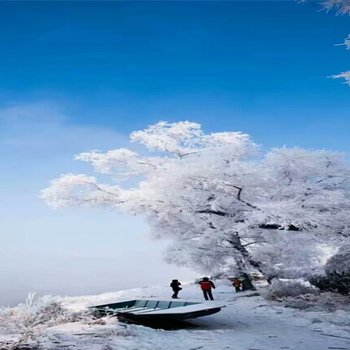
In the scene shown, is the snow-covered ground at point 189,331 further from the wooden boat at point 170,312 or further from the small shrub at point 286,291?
the small shrub at point 286,291

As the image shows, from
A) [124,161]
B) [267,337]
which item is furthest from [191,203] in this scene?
[267,337]

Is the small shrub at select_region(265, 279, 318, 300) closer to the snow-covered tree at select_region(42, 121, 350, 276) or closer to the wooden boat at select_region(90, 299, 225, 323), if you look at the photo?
the snow-covered tree at select_region(42, 121, 350, 276)

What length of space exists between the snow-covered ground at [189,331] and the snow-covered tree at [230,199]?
2.86 meters

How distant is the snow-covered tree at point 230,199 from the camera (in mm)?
12945

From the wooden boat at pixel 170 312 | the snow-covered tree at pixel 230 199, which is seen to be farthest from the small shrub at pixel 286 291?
the wooden boat at pixel 170 312

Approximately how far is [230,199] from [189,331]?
6.43 metres

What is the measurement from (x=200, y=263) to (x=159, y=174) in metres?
4.93

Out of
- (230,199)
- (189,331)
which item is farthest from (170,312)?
(230,199)

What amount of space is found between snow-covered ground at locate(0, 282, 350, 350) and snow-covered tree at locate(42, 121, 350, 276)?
286 centimetres

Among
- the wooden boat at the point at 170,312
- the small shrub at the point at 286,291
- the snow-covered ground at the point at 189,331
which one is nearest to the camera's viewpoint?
the snow-covered ground at the point at 189,331

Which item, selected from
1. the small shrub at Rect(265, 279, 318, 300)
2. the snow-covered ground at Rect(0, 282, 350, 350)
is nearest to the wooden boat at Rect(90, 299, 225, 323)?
the snow-covered ground at Rect(0, 282, 350, 350)

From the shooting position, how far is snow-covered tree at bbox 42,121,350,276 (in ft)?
42.5

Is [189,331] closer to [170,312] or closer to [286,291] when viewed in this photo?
[170,312]

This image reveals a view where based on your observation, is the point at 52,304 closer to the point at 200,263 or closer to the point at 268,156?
the point at 200,263
